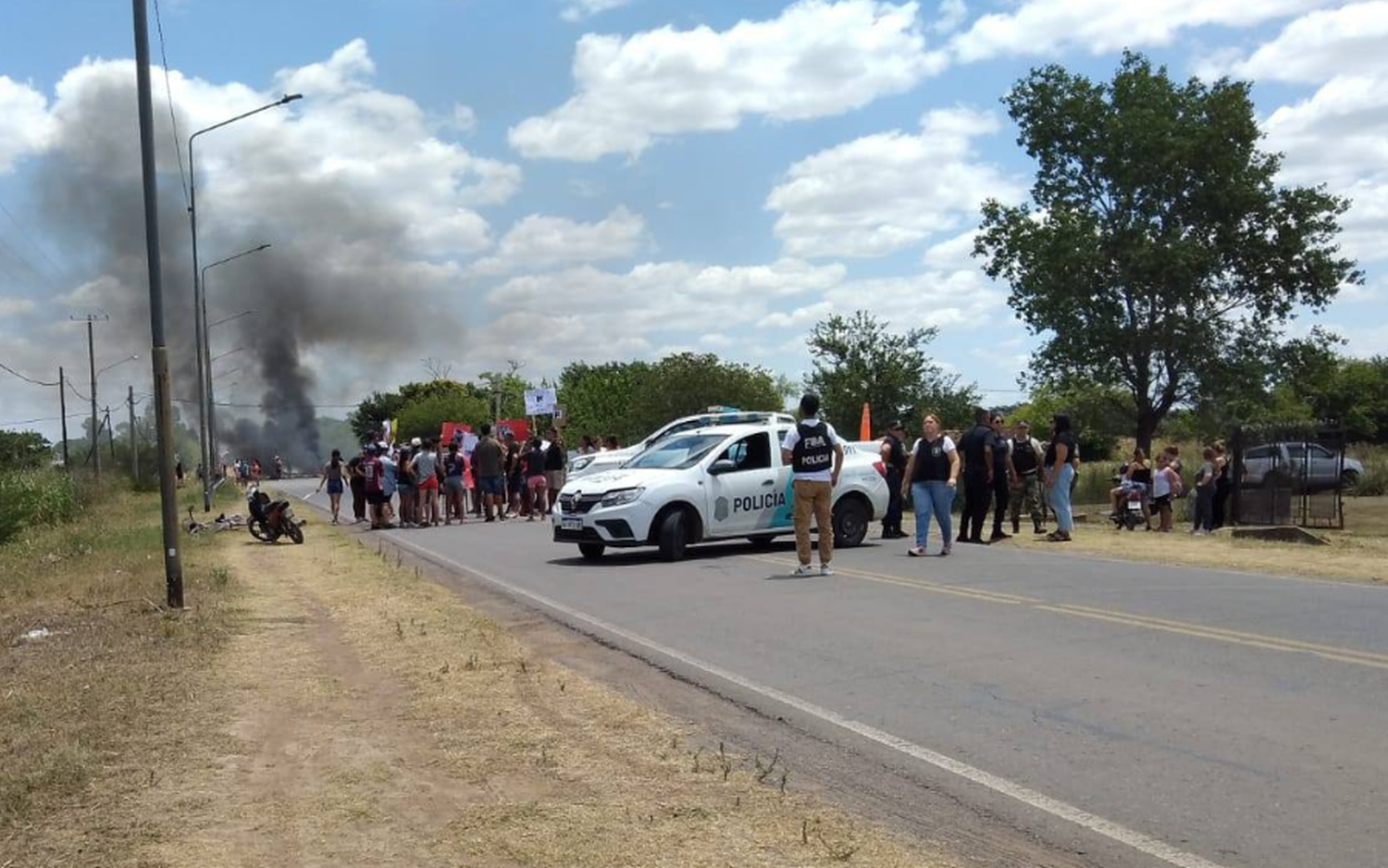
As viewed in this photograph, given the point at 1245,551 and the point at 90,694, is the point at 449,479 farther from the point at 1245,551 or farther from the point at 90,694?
the point at 90,694

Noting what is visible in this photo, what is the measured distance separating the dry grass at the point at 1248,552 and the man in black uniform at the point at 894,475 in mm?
1748

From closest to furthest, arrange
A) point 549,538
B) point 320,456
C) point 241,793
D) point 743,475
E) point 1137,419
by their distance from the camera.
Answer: point 241,793
point 743,475
point 549,538
point 1137,419
point 320,456

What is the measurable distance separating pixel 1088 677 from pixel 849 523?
9.68 m

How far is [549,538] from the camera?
823 inches

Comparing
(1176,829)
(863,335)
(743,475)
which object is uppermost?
(863,335)

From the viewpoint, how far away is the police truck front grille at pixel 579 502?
16.1 metres

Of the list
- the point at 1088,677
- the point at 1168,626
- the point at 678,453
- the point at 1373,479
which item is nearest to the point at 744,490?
the point at 678,453

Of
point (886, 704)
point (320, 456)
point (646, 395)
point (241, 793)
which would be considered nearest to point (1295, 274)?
point (646, 395)

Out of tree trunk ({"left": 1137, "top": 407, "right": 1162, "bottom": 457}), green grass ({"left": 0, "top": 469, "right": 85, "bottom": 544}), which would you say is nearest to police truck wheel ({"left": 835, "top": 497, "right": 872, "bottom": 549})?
green grass ({"left": 0, "top": 469, "right": 85, "bottom": 544})

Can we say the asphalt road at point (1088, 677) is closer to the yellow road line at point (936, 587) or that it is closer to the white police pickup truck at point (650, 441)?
the yellow road line at point (936, 587)

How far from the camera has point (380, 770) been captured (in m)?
6.13

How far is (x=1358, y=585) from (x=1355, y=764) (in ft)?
23.4

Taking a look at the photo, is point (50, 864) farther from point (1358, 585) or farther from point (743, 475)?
point (743, 475)

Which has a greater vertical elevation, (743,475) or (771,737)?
(743,475)
